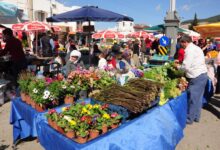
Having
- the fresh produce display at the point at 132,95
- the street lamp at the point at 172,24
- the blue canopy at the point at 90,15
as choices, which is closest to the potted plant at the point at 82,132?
the fresh produce display at the point at 132,95

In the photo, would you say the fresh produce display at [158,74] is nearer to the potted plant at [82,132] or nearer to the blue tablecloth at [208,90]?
the blue tablecloth at [208,90]

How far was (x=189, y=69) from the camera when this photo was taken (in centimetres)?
475

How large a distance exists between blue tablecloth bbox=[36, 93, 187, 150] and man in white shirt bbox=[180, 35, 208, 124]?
1.30m

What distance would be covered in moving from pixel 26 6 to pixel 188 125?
72.6ft

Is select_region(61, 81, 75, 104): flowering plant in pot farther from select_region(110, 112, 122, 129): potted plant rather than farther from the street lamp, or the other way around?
the street lamp

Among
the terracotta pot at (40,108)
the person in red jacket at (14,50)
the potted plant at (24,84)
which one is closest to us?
the terracotta pot at (40,108)

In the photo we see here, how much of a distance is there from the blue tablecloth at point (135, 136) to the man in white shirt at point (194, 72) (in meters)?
1.30

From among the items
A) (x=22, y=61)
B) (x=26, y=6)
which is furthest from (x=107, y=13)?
(x=26, y=6)

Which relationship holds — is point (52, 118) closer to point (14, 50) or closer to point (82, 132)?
point (82, 132)

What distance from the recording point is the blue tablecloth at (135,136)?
8.47 ft

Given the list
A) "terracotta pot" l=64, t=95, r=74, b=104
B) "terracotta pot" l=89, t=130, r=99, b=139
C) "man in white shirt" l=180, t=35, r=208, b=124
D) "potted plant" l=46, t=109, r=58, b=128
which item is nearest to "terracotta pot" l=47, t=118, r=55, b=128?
"potted plant" l=46, t=109, r=58, b=128

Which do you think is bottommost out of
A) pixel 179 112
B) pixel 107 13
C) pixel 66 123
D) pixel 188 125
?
pixel 188 125

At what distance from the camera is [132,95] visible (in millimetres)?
3391

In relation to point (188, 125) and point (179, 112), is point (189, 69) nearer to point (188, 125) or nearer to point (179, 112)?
point (179, 112)
